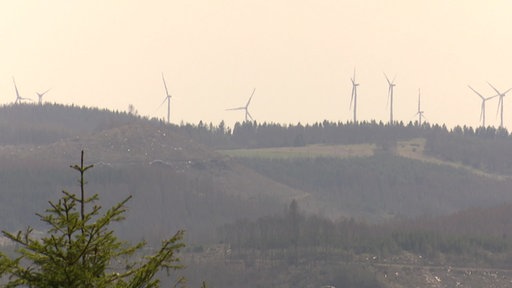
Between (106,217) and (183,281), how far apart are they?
3135mm

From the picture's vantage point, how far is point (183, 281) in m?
29.8

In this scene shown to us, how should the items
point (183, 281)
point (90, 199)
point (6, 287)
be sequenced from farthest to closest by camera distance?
point (183, 281), point (90, 199), point (6, 287)

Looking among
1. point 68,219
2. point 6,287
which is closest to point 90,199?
point 68,219

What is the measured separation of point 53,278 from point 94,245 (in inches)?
43.4

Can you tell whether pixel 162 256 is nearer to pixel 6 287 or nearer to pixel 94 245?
pixel 94 245

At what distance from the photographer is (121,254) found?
1085 inches

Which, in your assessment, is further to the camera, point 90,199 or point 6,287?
point 90,199

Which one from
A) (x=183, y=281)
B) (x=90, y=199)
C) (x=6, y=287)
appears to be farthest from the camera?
(x=183, y=281)

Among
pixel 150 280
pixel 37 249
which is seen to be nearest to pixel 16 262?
pixel 37 249

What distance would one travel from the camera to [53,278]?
2681 cm

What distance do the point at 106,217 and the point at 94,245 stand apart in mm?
761

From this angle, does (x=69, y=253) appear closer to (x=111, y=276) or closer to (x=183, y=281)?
(x=111, y=276)

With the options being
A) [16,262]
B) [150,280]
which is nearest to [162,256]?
[150,280]

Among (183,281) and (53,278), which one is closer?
(53,278)
